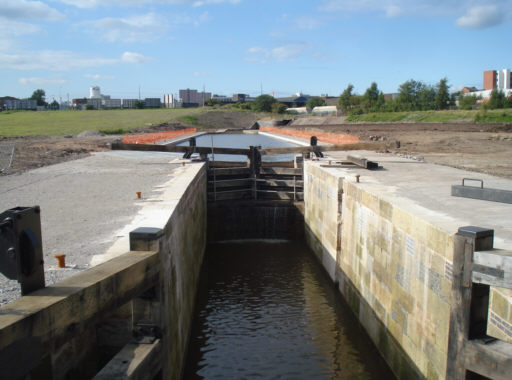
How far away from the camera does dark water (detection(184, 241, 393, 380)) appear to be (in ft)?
28.0

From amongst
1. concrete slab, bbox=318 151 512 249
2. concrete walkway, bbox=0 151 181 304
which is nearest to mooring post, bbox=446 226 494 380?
concrete slab, bbox=318 151 512 249

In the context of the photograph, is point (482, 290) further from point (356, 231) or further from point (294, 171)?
point (294, 171)

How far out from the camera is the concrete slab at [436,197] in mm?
7277

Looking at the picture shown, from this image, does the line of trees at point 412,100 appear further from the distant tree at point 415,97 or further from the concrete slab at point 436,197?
the concrete slab at point 436,197

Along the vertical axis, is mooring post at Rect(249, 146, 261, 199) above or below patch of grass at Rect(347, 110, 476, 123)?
below

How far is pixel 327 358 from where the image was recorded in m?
9.01

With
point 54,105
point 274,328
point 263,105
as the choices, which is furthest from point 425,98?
point 54,105

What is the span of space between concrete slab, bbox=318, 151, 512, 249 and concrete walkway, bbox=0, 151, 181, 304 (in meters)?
5.02

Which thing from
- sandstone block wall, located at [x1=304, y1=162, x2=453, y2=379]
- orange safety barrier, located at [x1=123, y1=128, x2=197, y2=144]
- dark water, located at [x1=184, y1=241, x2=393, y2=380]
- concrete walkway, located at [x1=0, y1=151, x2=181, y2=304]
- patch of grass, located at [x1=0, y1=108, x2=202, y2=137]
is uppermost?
patch of grass, located at [x1=0, y1=108, x2=202, y2=137]

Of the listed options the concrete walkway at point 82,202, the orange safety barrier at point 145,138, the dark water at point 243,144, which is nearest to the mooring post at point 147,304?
the concrete walkway at point 82,202

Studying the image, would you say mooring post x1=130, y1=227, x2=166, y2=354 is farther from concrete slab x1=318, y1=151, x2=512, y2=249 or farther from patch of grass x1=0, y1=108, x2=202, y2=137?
patch of grass x1=0, y1=108, x2=202, y2=137

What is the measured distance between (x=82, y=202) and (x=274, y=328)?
16.9 ft

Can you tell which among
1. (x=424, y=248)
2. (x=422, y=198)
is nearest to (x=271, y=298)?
(x=422, y=198)

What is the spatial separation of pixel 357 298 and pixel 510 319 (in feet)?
19.0
